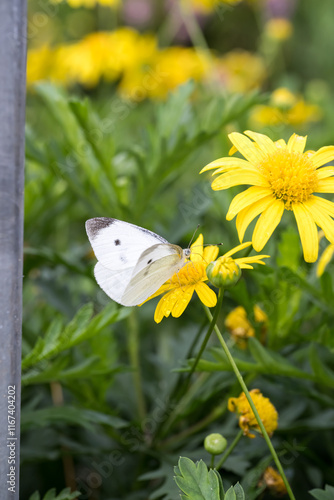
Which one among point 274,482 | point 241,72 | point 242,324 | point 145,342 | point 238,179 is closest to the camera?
point 238,179

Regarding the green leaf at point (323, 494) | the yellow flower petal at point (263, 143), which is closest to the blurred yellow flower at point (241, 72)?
the yellow flower petal at point (263, 143)

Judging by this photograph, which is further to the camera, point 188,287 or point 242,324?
point 242,324

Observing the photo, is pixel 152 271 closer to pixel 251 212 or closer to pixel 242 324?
pixel 251 212

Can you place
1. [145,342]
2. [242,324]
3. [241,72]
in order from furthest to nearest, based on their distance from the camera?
[241,72]
[145,342]
[242,324]

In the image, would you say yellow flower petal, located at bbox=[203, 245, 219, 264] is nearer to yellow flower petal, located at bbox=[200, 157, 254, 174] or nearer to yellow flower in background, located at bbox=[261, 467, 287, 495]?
yellow flower petal, located at bbox=[200, 157, 254, 174]

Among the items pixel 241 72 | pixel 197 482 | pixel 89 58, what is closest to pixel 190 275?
pixel 197 482

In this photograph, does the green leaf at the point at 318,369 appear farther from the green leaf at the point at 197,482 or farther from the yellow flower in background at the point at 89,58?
the yellow flower in background at the point at 89,58

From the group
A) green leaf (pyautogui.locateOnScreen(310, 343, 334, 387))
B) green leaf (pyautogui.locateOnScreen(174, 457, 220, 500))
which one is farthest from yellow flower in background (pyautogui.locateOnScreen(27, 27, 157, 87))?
green leaf (pyautogui.locateOnScreen(174, 457, 220, 500))

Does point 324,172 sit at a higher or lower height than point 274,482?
higher
